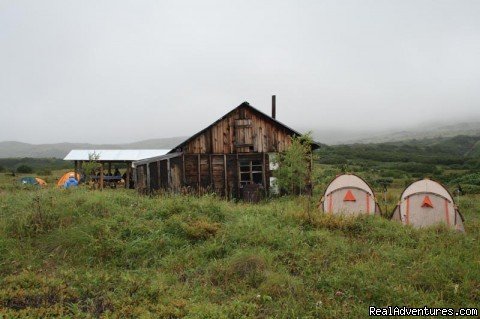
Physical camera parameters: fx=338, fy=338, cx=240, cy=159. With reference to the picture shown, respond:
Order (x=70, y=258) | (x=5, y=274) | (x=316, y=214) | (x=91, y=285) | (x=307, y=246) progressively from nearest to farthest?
(x=91, y=285), (x=5, y=274), (x=70, y=258), (x=307, y=246), (x=316, y=214)

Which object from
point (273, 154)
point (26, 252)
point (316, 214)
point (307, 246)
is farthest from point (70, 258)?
point (273, 154)

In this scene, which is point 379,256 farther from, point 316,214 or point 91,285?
point 91,285

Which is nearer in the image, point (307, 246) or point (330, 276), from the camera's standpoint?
point (330, 276)

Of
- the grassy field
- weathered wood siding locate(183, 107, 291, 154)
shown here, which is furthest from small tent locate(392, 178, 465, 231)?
weathered wood siding locate(183, 107, 291, 154)

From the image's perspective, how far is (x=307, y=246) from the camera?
25.4ft

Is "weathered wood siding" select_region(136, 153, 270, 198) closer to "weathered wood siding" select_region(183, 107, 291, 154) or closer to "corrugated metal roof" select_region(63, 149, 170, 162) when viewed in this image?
"weathered wood siding" select_region(183, 107, 291, 154)

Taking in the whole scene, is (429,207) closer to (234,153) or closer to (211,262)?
(211,262)

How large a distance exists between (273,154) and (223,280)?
12764 millimetres

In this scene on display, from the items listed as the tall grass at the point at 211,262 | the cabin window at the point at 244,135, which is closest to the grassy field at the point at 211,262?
the tall grass at the point at 211,262

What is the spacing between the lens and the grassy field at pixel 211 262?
5441mm

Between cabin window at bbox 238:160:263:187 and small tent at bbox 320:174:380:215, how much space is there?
687 cm

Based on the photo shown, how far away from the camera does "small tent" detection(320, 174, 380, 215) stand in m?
12.0

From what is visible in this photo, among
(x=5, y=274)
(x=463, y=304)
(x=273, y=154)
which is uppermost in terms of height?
(x=273, y=154)

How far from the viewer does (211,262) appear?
23.4ft
